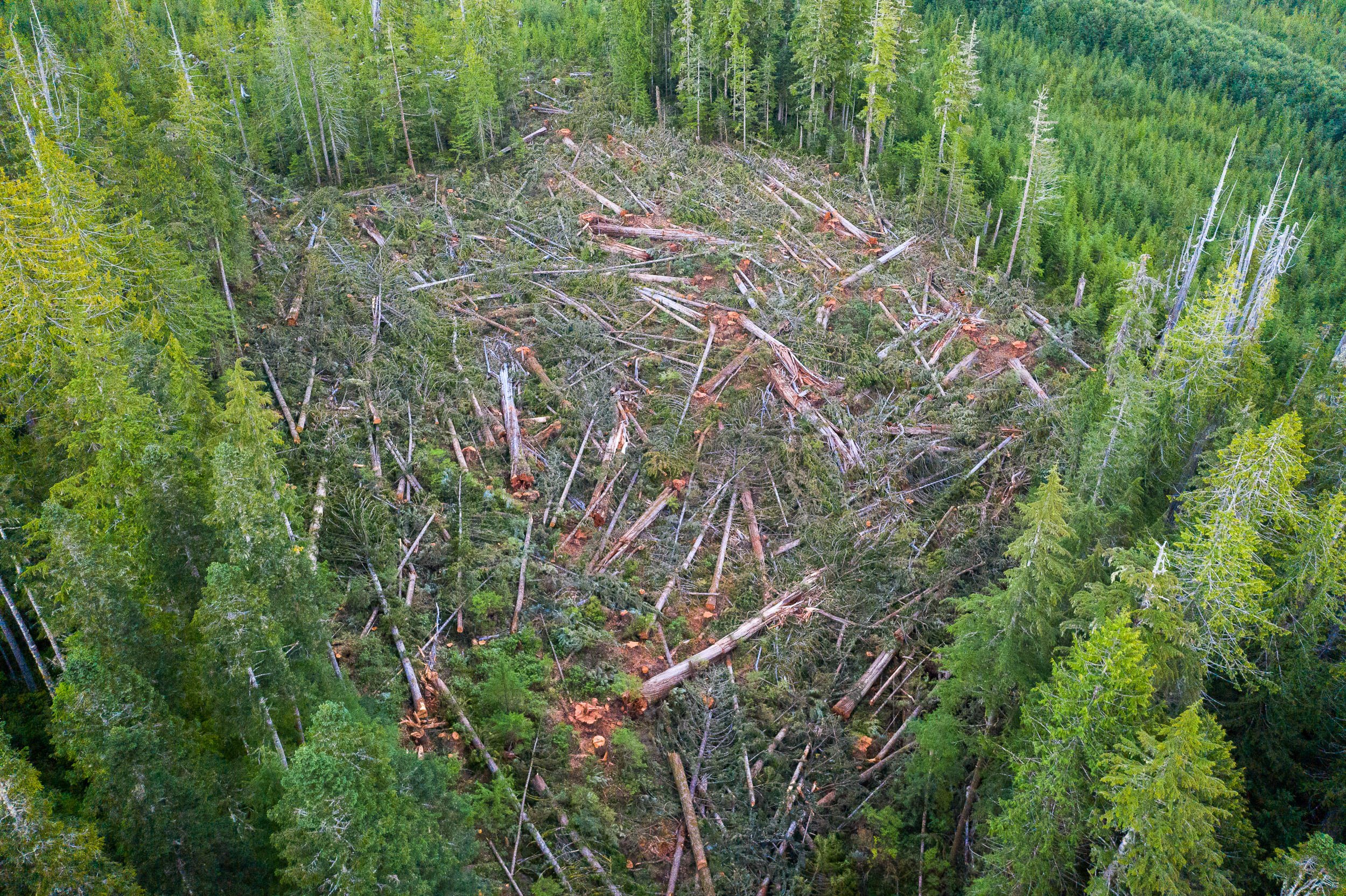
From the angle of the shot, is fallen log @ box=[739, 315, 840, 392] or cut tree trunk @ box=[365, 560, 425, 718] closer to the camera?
cut tree trunk @ box=[365, 560, 425, 718]

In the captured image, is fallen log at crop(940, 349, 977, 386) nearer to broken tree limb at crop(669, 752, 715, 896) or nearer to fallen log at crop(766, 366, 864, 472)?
fallen log at crop(766, 366, 864, 472)

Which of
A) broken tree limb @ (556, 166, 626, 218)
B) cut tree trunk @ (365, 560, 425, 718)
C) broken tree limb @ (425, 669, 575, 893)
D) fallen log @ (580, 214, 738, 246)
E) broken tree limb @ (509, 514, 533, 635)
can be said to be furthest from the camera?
broken tree limb @ (556, 166, 626, 218)

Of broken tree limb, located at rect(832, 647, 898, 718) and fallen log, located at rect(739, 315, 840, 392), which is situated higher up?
fallen log, located at rect(739, 315, 840, 392)

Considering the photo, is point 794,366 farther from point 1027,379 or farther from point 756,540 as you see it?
point 1027,379

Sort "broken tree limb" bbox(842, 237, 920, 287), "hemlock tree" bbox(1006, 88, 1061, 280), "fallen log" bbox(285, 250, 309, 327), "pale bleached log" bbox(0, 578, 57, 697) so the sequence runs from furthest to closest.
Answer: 1. "hemlock tree" bbox(1006, 88, 1061, 280)
2. "broken tree limb" bbox(842, 237, 920, 287)
3. "fallen log" bbox(285, 250, 309, 327)
4. "pale bleached log" bbox(0, 578, 57, 697)

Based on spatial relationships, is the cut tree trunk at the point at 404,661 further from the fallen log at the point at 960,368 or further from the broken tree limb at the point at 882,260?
the broken tree limb at the point at 882,260

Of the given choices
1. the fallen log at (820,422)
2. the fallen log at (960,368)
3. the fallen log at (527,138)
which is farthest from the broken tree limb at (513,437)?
the fallen log at (527,138)

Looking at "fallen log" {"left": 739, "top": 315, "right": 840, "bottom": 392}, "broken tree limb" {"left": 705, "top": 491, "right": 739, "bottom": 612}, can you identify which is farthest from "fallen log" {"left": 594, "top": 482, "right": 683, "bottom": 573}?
"fallen log" {"left": 739, "top": 315, "right": 840, "bottom": 392}
